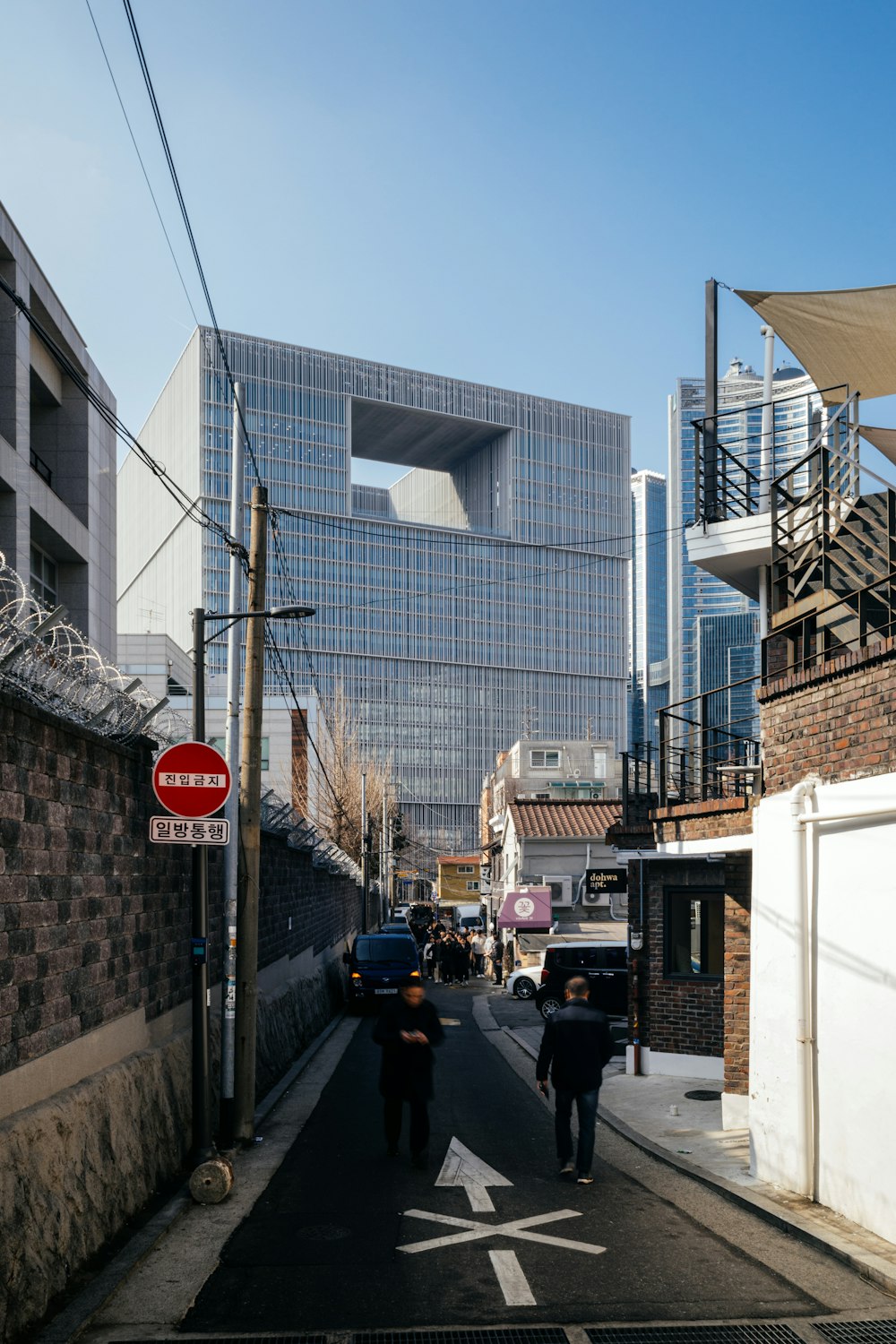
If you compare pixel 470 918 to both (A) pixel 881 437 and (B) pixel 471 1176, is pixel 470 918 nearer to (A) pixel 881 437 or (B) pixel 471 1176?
(A) pixel 881 437

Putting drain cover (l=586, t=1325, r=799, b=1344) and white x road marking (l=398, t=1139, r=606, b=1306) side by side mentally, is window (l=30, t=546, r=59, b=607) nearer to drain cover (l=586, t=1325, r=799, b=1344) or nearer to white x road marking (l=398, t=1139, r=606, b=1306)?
white x road marking (l=398, t=1139, r=606, b=1306)

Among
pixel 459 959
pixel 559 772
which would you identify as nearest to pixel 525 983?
pixel 459 959

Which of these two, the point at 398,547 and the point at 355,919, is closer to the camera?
the point at 355,919

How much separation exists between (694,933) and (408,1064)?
23.9ft

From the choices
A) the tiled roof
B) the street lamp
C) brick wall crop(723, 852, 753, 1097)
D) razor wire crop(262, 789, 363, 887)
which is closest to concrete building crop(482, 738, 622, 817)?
the tiled roof

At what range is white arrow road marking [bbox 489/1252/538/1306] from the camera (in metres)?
6.88

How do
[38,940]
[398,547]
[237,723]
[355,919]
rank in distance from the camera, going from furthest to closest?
1. [398,547]
2. [355,919]
3. [237,723]
4. [38,940]

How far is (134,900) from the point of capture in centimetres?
1012

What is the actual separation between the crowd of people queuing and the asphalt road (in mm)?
23774

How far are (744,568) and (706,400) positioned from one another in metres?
2.26

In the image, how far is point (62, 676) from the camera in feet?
26.6

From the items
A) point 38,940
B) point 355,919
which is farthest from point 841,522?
point 355,919

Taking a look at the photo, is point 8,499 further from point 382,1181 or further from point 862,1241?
point 862,1241

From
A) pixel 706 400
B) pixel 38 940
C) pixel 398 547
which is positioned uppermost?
pixel 398 547
